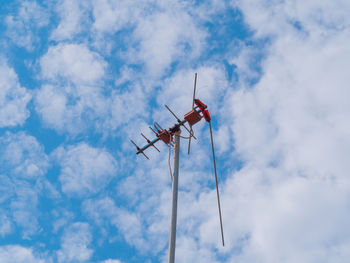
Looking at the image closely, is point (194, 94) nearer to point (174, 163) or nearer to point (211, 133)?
point (211, 133)

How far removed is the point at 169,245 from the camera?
27.2 ft

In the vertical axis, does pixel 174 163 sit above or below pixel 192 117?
below

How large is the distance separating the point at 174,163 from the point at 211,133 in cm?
259

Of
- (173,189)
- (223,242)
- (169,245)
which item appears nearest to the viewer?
(169,245)

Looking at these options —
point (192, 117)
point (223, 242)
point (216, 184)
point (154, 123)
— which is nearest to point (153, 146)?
point (154, 123)

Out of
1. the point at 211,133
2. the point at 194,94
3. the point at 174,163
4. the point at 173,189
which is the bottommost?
the point at 173,189

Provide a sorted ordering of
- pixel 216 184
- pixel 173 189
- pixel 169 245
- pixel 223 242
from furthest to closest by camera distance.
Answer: pixel 216 184 < pixel 223 242 < pixel 173 189 < pixel 169 245

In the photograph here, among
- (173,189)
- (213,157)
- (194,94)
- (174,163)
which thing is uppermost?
(194,94)

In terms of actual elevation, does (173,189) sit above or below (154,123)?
below

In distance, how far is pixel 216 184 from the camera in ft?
37.2

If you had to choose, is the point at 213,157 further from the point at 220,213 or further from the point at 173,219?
the point at 173,219

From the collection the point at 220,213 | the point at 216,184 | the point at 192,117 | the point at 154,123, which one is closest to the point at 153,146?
the point at 154,123

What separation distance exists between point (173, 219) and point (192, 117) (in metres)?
3.78

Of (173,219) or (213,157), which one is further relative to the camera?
(213,157)
